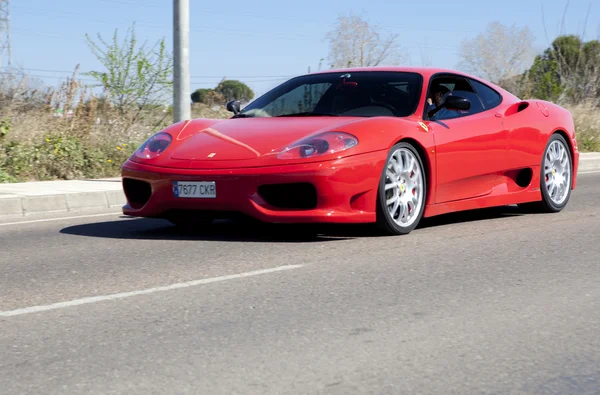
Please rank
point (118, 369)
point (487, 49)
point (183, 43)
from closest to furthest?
point (118, 369) < point (183, 43) < point (487, 49)

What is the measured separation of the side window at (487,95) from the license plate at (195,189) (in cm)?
277

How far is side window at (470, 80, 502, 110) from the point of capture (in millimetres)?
8414

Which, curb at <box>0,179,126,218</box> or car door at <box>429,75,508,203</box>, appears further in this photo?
curb at <box>0,179,126,218</box>

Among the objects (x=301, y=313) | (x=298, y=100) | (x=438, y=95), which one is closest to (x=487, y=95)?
(x=438, y=95)

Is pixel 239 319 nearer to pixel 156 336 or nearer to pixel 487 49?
pixel 156 336

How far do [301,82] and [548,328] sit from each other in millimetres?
4576

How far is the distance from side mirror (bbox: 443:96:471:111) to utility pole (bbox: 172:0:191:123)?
5249 millimetres

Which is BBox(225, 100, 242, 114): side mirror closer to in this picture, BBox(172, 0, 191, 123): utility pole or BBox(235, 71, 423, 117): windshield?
BBox(235, 71, 423, 117): windshield

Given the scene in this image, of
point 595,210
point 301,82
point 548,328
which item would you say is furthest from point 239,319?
point 595,210

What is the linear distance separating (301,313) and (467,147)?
359 centimetres

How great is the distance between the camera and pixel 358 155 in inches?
268

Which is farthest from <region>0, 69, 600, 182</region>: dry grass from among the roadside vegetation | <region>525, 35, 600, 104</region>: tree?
<region>525, 35, 600, 104</region>: tree

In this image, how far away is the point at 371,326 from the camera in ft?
14.3

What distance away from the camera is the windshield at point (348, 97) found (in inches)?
302
